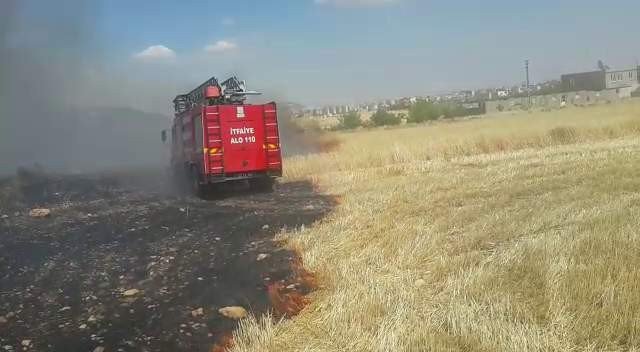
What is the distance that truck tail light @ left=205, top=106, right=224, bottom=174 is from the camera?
1462 centimetres

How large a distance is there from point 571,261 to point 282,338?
2.44 m

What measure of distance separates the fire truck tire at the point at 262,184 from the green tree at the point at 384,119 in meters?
47.3

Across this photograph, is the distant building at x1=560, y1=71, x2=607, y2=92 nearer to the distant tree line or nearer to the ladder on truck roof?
the distant tree line

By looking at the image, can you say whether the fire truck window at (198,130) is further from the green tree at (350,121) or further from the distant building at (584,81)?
the distant building at (584,81)

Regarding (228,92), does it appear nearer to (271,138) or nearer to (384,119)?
(271,138)

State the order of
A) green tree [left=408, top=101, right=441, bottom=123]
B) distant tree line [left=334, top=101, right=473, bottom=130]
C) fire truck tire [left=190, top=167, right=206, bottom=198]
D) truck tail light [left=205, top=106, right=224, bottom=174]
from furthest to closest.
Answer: green tree [left=408, top=101, right=441, bottom=123]
distant tree line [left=334, top=101, right=473, bottom=130]
fire truck tire [left=190, top=167, right=206, bottom=198]
truck tail light [left=205, top=106, right=224, bottom=174]

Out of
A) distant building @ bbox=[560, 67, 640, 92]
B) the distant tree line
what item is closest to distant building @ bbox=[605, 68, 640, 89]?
distant building @ bbox=[560, 67, 640, 92]

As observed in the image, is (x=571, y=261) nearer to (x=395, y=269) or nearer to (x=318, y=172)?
(x=395, y=269)

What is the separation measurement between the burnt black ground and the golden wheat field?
0.69m

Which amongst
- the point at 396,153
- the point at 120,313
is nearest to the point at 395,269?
the point at 120,313

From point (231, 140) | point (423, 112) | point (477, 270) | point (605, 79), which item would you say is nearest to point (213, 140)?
point (231, 140)

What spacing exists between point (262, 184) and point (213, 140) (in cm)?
210

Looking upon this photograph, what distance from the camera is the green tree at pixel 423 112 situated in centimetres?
6581

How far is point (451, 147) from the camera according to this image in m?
21.4
